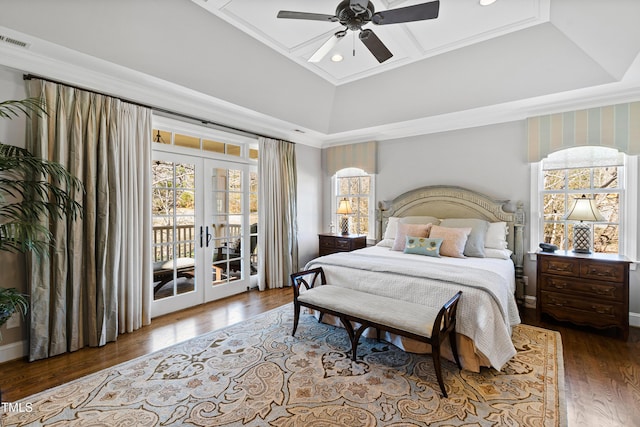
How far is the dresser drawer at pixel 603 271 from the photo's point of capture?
2.95 meters

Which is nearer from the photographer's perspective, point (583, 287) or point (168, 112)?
point (583, 287)

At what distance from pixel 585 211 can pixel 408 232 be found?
1865 mm

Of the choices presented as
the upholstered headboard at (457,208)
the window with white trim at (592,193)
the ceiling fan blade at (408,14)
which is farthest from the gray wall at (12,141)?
the window with white trim at (592,193)

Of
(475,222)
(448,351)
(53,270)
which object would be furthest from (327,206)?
(53,270)

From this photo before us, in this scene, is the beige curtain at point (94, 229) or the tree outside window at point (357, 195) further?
the tree outside window at point (357, 195)

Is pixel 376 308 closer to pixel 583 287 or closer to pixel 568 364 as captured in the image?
pixel 568 364

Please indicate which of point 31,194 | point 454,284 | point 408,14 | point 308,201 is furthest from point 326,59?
point 31,194

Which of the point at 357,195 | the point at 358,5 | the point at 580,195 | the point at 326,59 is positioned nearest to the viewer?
the point at 358,5

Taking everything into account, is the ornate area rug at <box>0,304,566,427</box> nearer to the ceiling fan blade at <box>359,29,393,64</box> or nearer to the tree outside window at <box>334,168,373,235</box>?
the ceiling fan blade at <box>359,29,393,64</box>

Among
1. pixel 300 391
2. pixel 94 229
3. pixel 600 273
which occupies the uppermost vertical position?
pixel 94 229

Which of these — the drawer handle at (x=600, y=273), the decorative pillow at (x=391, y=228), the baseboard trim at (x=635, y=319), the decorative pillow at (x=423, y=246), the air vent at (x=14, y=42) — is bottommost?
the baseboard trim at (x=635, y=319)

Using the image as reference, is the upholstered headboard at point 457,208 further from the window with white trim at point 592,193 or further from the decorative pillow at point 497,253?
the decorative pillow at point 497,253

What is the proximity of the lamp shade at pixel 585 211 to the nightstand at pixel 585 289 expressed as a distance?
0.40 meters

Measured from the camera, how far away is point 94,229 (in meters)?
2.79
